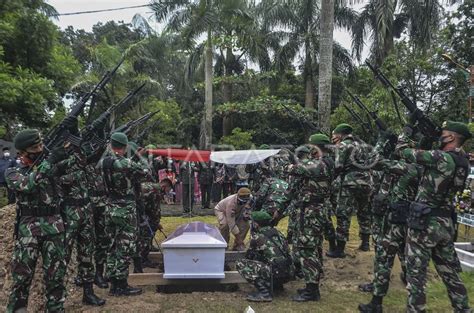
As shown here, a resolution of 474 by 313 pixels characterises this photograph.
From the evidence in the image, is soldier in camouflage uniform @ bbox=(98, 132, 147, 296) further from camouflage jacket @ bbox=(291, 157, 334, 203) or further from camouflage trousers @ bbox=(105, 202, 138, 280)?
camouflage jacket @ bbox=(291, 157, 334, 203)

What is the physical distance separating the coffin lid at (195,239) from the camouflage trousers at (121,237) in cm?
39

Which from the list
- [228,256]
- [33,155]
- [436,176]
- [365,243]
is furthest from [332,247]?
[33,155]

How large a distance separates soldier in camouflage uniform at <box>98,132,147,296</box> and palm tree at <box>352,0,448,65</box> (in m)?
12.3

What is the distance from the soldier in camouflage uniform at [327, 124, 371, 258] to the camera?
20.0 feet

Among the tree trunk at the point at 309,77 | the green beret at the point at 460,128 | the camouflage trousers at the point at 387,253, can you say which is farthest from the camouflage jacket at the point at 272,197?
the tree trunk at the point at 309,77

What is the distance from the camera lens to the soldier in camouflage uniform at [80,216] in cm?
430

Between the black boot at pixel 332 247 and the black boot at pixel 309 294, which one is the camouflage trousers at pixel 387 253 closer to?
the black boot at pixel 309 294

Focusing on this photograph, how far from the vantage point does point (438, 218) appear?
148 inches

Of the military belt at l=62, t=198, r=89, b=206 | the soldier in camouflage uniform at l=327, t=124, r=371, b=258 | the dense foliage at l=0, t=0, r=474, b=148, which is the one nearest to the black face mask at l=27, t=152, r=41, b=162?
the military belt at l=62, t=198, r=89, b=206

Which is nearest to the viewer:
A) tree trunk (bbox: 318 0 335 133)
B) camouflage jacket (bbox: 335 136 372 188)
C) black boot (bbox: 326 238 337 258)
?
camouflage jacket (bbox: 335 136 372 188)

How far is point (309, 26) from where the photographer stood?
17.7 meters

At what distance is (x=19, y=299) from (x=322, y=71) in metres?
7.26

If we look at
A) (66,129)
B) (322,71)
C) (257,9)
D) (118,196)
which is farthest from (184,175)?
(257,9)

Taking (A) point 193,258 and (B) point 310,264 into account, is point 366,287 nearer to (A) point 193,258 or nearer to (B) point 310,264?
(B) point 310,264
